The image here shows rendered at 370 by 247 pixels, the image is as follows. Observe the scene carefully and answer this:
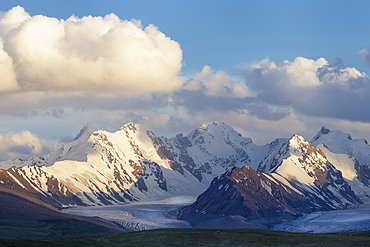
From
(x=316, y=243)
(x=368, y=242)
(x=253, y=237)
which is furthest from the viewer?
(x=253, y=237)

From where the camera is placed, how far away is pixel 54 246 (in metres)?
148

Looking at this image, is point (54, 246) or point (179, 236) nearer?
point (54, 246)

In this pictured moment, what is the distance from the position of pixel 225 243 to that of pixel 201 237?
1974 cm

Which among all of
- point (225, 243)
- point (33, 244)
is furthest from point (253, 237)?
point (33, 244)

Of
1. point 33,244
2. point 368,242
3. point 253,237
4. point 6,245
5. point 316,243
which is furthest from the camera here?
point 253,237

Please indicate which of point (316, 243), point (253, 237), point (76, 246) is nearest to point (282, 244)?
point (316, 243)

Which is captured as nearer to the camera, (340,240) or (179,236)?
(340,240)

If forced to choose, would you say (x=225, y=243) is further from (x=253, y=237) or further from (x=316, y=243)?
(x=316, y=243)

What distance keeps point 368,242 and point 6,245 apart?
110026 millimetres

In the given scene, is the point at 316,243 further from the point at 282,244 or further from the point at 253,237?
the point at 253,237

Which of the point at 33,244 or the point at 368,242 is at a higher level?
the point at 33,244

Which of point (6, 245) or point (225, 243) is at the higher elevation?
point (6, 245)

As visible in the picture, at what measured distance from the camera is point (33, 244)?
144125 mm

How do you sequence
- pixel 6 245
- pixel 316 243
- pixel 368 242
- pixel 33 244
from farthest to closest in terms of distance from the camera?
pixel 316 243, pixel 368 242, pixel 33 244, pixel 6 245
